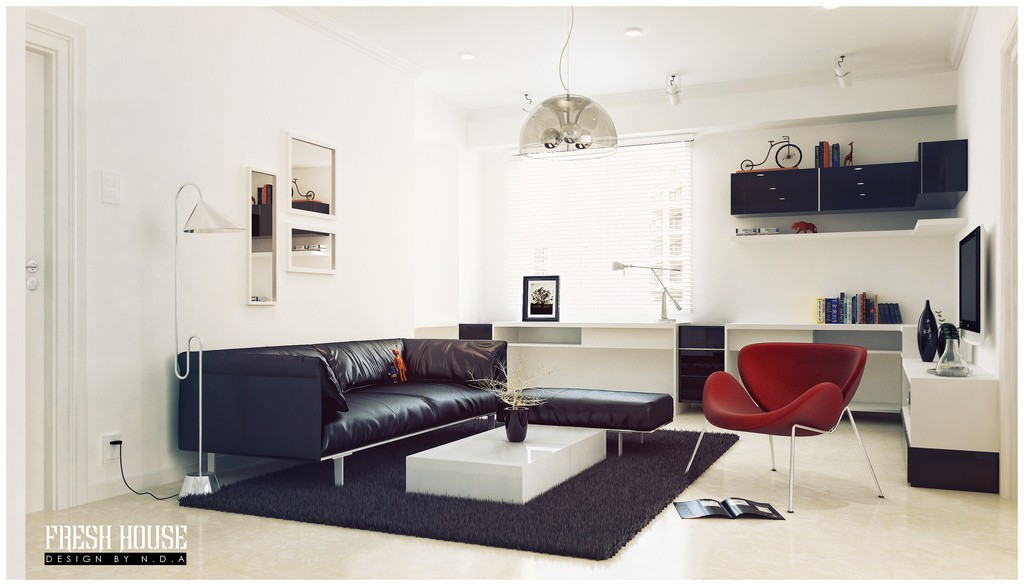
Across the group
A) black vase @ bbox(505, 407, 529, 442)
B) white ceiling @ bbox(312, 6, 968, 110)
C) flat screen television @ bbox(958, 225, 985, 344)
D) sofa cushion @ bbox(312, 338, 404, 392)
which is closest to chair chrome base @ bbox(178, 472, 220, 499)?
sofa cushion @ bbox(312, 338, 404, 392)

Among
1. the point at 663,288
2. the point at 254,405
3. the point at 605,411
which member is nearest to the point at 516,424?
the point at 605,411

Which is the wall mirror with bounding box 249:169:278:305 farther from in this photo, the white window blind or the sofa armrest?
the white window blind

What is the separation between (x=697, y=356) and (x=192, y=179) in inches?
169

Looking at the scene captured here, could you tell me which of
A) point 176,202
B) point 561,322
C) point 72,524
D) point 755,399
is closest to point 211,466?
point 72,524

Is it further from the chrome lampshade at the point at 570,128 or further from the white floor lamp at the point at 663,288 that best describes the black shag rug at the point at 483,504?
the white floor lamp at the point at 663,288

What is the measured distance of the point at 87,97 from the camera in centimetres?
379

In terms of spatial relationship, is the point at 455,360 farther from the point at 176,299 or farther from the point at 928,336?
the point at 928,336

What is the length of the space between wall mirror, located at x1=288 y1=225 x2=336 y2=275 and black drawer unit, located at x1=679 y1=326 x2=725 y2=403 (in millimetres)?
3111

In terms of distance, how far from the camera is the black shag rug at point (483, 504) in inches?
119

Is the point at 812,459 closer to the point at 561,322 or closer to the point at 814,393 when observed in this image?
the point at 814,393

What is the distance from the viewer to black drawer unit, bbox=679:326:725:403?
6770 millimetres

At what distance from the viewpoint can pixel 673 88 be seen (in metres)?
6.62

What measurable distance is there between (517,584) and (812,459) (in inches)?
113

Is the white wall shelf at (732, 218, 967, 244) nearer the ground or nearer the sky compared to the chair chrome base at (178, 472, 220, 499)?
nearer the sky
